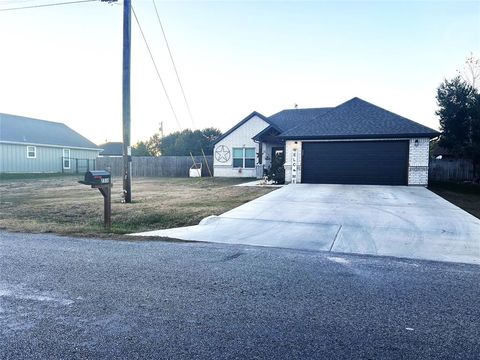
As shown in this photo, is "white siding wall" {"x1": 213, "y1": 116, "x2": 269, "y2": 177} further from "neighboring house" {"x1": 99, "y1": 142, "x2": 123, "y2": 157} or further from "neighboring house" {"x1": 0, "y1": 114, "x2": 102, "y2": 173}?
"neighboring house" {"x1": 99, "y1": 142, "x2": 123, "y2": 157}

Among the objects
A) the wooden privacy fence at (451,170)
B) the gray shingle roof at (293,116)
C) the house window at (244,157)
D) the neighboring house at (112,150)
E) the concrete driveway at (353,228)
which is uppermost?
the gray shingle roof at (293,116)

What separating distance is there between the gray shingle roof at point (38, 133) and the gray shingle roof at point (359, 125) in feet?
80.7

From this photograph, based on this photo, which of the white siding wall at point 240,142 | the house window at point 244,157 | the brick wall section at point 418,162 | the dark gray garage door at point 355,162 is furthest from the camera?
the house window at point 244,157

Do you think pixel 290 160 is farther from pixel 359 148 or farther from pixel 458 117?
pixel 458 117

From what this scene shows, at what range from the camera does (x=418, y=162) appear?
15562mm

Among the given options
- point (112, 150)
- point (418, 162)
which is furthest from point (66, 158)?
point (418, 162)

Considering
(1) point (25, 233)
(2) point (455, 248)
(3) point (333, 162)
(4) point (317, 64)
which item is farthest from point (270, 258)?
(4) point (317, 64)

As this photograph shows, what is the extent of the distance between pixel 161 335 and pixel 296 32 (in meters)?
16.3

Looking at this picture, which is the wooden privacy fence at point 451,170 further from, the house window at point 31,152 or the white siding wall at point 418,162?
the house window at point 31,152

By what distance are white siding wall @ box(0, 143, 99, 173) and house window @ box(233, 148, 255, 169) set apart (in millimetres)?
19010

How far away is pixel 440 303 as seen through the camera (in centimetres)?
331

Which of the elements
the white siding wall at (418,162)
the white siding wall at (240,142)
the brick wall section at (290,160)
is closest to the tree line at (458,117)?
the white siding wall at (418,162)

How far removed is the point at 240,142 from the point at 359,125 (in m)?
10.2

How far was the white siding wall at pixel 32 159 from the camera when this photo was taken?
2662cm
